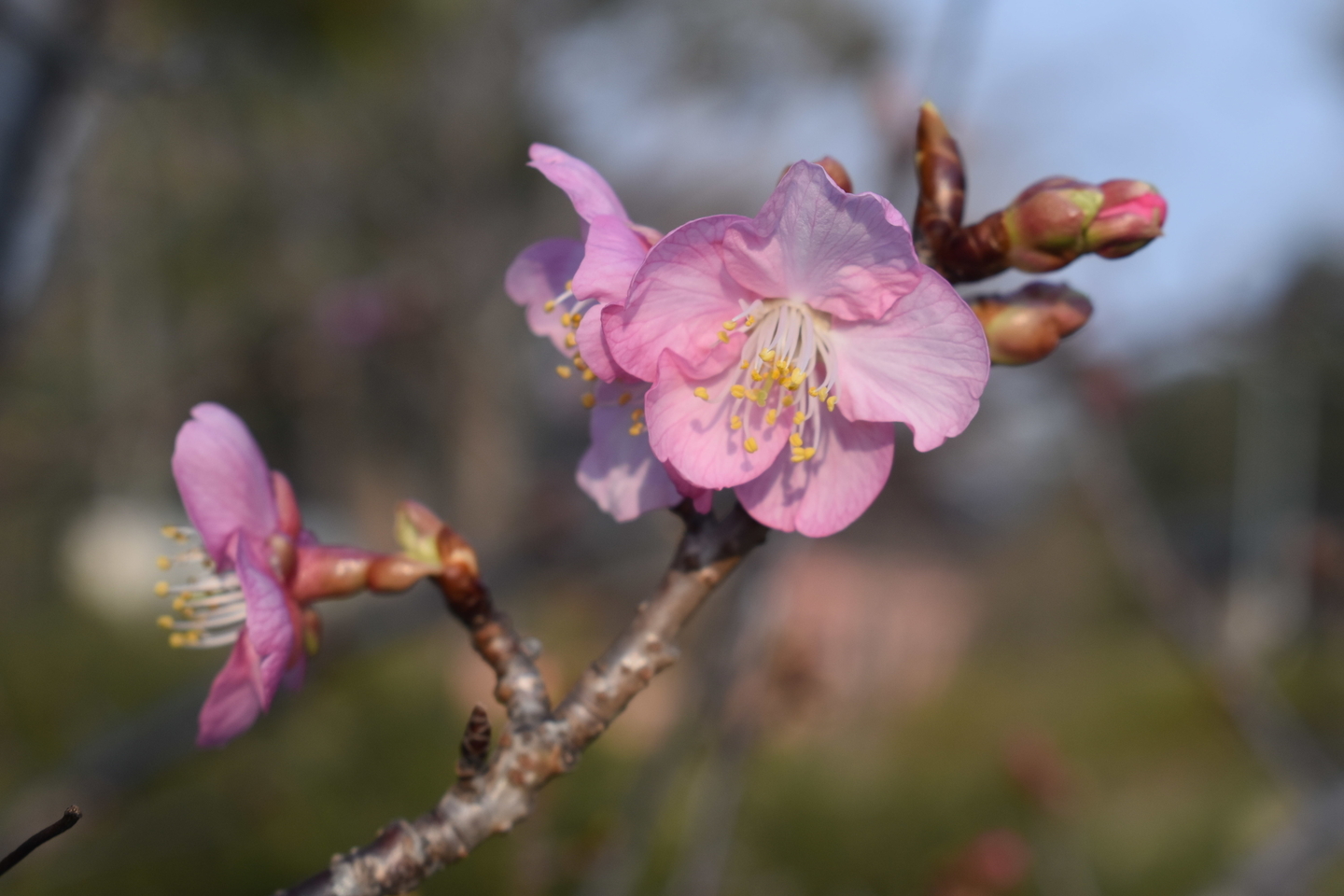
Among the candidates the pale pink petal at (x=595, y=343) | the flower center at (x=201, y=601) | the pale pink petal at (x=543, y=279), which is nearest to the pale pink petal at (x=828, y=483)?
the pale pink petal at (x=595, y=343)

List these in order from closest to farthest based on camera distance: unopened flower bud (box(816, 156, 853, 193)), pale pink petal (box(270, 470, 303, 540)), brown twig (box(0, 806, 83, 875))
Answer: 1. brown twig (box(0, 806, 83, 875))
2. unopened flower bud (box(816, 156, 853, 193))
3. pale pink petal (box(270, 470, 303, 540))

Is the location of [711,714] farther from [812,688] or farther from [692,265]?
[812,688]

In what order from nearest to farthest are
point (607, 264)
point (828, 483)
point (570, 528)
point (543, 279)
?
1. point (607, 264)
2. point (828, 483)
3. point (543, 279)
4. point (570, 528)

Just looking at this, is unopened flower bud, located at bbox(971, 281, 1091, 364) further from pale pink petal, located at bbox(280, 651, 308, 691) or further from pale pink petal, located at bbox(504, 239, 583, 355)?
pale pink petal, located at bbox(280, 651, 308, 691)

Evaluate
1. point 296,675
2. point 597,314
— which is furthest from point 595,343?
point 296,675

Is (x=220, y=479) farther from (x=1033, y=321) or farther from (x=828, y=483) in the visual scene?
(x=1033, y=321)

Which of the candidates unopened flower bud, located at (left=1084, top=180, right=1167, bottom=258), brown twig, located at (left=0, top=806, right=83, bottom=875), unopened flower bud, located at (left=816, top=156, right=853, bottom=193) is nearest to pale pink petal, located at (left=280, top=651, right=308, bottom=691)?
brown twig, located at (left=0, top=806, right=83, bottom=875)
